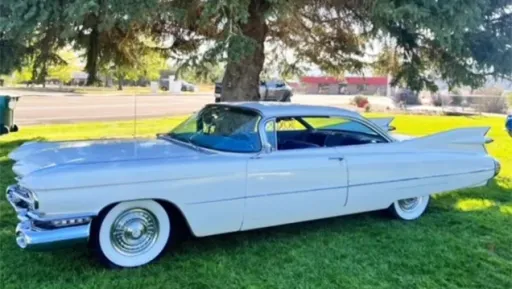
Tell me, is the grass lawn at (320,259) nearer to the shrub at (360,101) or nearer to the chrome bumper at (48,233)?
the chrome bumper at (48,233)

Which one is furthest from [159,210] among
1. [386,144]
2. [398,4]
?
[398,4]

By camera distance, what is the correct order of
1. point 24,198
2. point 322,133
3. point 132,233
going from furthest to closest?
point 322,133, point 132,233, point 24,198

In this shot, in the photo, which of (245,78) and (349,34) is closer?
(245,78)

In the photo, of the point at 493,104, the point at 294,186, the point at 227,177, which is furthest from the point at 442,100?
the point at 227,177

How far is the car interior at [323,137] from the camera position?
4387 mm

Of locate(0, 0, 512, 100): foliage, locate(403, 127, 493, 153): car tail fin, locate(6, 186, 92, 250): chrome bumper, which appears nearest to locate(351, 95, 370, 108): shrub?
locate(0, 0, 512, 100): foliage

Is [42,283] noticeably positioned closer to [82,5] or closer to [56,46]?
[82,5]

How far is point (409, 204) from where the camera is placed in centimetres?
474

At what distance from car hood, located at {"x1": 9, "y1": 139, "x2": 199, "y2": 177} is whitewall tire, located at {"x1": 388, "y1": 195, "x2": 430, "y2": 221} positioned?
230 centimetres

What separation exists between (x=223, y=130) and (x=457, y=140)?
264 cm

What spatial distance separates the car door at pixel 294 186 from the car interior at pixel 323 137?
1.20 ft

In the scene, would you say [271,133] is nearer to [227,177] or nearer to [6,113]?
[227,177]

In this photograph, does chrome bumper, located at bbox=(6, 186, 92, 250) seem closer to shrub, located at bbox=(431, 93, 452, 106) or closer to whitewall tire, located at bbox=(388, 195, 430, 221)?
whitewall tire, located at bbox=(388, 195, 430, 221)

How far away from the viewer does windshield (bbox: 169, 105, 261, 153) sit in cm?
378
